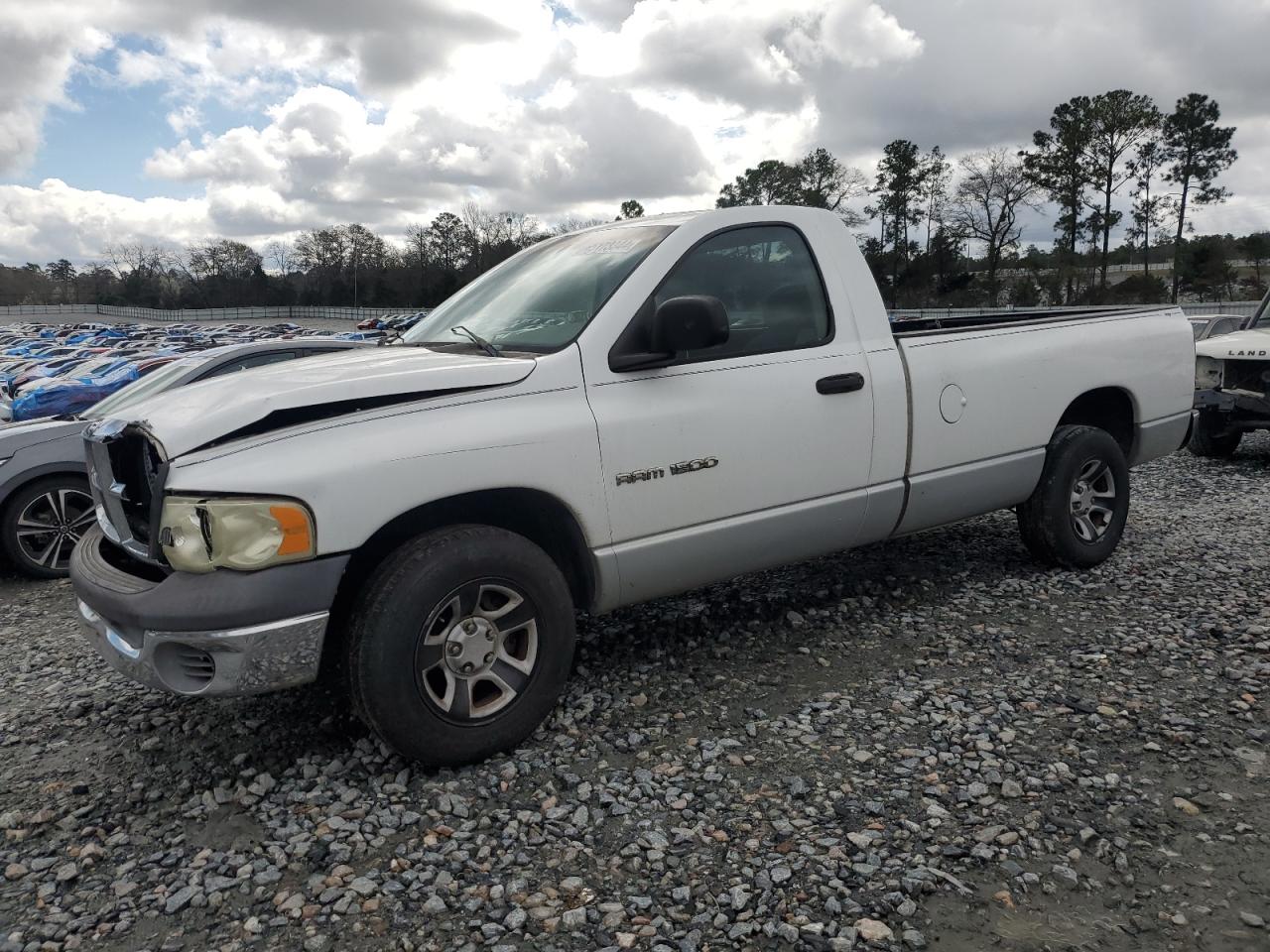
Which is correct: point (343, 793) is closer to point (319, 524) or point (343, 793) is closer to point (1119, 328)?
point (319, 524)

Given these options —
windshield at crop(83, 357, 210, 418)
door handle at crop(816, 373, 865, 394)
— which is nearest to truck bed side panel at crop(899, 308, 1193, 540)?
door handle at crop(816, 373, 865, 394)

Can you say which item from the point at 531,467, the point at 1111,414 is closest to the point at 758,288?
the point at 531,467

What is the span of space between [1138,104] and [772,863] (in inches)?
2297

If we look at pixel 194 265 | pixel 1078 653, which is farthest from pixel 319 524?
pixel 194 265

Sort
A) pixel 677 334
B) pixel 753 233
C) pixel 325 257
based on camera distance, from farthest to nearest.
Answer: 1. pixel 325 257
2. pixel 753 233
3. pixel 677 334

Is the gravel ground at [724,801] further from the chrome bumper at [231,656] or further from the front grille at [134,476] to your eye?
the front grille at [134,476]

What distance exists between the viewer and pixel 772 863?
107 inches

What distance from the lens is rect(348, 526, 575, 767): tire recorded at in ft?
9.77

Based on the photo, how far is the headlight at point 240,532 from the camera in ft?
9.18

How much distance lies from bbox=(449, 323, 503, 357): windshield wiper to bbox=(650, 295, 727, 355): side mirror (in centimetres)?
70

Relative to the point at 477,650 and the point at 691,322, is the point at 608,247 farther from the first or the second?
the point at 477,650

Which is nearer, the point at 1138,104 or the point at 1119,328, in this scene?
the point at 1119,328

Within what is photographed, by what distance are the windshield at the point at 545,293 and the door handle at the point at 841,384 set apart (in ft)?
3.04

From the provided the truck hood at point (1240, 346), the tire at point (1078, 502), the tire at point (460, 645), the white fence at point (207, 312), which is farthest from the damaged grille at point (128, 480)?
the white fence at point (207, 312)
